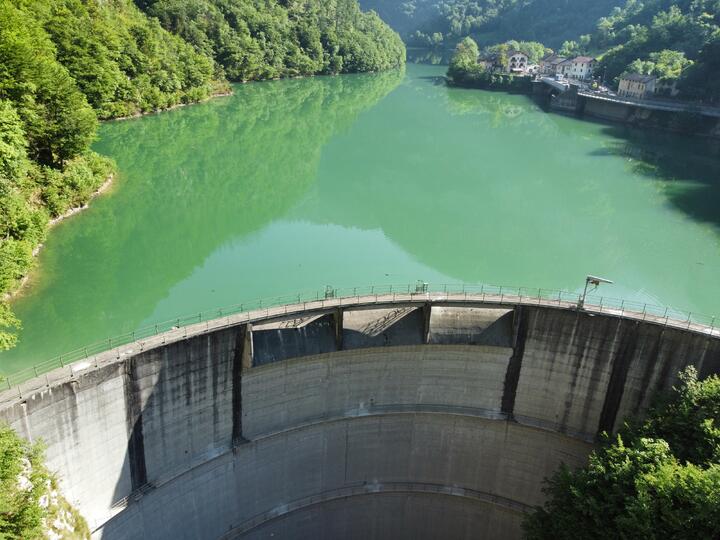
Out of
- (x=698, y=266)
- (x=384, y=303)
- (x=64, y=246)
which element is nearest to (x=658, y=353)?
(x=384, y=303)

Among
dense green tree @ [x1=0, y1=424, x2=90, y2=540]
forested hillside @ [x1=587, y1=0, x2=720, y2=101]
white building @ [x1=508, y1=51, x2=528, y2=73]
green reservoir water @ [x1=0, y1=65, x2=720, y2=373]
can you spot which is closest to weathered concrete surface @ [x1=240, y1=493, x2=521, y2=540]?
dense green tree @ [x1=0, y1=424, x2=90, y2=540]

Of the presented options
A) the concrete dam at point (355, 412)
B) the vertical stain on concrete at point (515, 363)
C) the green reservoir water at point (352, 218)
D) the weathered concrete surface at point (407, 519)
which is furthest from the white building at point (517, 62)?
the weathered concrete surface at point (407, 519)

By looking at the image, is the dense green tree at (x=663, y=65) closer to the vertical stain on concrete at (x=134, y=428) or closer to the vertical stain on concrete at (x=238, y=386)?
the vertical stain on concrete at (x=238, y=386)

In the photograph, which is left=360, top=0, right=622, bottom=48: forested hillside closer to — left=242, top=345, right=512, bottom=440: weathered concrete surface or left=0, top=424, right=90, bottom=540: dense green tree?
left=242, top=345, right=512, bottom=440: weathered concrete surface

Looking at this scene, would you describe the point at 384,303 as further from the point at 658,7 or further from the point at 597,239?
the point at 658,7

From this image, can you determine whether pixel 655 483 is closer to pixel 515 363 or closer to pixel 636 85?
pixel 515 363

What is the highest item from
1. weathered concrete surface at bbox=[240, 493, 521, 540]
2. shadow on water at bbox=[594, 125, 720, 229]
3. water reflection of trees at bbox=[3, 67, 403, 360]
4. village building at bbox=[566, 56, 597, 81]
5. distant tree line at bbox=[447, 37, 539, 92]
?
village building at bbox=[566, 56, 597, 81]
